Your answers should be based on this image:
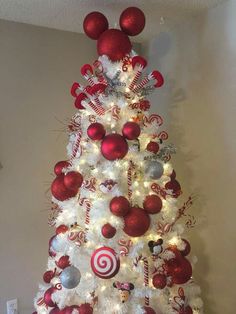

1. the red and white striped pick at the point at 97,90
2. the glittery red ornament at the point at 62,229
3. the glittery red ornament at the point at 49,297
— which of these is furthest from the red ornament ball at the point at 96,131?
the glittery red ornament at the point at 49,297

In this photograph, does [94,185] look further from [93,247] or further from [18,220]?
[18,220]

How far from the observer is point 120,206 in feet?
5.07

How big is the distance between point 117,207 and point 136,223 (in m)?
0.11

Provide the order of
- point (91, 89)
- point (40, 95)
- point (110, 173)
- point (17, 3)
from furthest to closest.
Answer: point (40, 95), point (17, 3), point (91, 89), point (110, 173)

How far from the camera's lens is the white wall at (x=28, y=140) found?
6.97 ft

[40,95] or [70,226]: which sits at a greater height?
[40,95]

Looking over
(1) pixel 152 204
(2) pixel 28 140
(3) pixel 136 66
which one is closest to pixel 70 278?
(1) pixel 152 204

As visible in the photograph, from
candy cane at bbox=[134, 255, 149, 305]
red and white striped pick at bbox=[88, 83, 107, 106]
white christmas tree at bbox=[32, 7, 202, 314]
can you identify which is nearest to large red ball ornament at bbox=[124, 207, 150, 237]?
white christmas tree at bbox=[32, 7, 202, 314]

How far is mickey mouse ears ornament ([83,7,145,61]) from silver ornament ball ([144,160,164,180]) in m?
0.56

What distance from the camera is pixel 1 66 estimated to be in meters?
2.12

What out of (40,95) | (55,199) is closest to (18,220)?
(55,199)

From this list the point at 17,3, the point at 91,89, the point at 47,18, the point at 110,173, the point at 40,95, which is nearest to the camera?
A: the point at 110,173

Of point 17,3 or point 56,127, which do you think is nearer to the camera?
point 17,3

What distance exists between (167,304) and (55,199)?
2.46 ft
